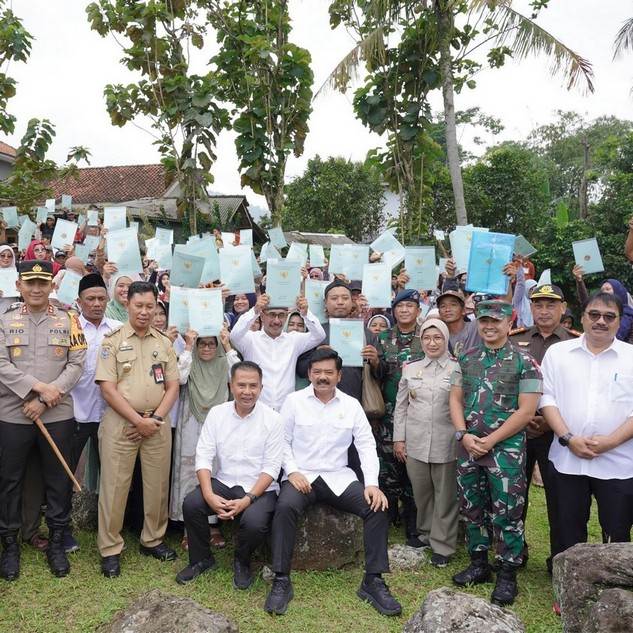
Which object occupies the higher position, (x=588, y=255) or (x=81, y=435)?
(x=588, y=255)

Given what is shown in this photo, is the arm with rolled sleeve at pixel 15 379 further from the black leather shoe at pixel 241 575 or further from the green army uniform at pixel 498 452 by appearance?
the green army uniform at pixel 498 452

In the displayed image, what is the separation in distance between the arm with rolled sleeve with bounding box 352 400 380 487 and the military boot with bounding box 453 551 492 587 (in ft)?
2.71

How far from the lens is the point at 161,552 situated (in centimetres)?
438

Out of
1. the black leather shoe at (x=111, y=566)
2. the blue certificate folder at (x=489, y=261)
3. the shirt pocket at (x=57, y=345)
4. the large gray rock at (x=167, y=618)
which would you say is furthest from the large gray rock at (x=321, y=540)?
the blue certificate folder at (x=489, y=261)

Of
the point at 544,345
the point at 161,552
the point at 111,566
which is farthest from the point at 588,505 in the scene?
the point at 111,566

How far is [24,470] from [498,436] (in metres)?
3.18

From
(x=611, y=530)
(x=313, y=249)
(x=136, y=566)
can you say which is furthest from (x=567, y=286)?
(x=136, y=566)

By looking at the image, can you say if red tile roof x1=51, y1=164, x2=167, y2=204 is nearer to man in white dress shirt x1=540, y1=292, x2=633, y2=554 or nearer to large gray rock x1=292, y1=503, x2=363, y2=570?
large gray rock x1=292, y1=503, x2=363, y2=570

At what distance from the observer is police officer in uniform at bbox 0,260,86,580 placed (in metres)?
4.03

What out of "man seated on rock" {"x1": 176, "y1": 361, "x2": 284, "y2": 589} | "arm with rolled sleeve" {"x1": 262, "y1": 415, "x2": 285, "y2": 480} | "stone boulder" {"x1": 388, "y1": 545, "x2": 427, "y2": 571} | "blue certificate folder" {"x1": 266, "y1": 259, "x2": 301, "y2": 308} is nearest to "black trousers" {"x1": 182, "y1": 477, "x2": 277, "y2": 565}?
"man seated on rock" {"x1": 176, "y1": 361, "x2": 284, "y2": 589}

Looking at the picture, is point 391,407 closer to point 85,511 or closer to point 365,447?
point 365,447

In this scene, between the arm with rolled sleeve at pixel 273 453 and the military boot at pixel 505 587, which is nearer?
the military boot at pixel 505 587

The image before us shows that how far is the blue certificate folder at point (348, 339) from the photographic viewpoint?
14.9 ft

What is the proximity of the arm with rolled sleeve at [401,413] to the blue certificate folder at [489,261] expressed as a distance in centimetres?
111
